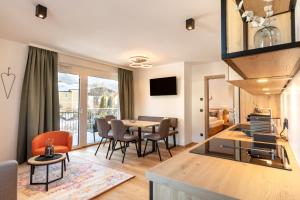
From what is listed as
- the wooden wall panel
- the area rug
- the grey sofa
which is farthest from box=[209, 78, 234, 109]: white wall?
the grey sofa

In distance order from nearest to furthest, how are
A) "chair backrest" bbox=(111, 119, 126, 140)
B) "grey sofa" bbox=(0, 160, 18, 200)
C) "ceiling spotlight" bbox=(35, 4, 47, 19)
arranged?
"grey sofa" bbox=(0, 160, 18, 200)
"ceiling spotlight" bbox=(35, 4, 47, 19)
"chair backrest" bbox=(111, 119, 126, 140)

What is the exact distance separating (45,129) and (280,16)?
4130 millimetres

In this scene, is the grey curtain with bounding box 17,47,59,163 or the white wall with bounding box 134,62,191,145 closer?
the grey curtain with bounding box 17,47,59,163

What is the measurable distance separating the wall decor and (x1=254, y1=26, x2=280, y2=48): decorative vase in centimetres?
405

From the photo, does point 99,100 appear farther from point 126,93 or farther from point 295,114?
point 295,114

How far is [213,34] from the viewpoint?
2.89 m

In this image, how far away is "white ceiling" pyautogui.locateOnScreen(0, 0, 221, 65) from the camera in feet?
6.84

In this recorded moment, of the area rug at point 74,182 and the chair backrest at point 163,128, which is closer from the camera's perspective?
the area rug at point 74,182

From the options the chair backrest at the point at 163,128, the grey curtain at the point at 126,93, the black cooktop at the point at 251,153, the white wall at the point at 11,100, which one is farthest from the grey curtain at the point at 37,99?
the black cooktop at the point at 251,153

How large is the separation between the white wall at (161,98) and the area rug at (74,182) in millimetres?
2572

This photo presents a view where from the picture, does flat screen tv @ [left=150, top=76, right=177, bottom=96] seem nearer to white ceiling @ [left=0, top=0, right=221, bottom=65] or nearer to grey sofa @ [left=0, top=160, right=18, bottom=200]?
white ceiling @ [left=0, top=0, right=221, bottom=65]

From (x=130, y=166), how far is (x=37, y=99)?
233 cm

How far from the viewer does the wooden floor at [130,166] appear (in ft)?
7.43

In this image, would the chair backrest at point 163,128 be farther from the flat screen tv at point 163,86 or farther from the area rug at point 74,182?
the flat screen tv at point 163,86
